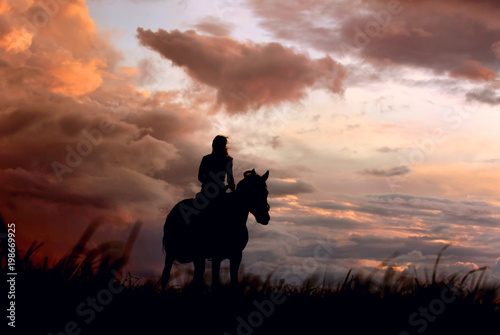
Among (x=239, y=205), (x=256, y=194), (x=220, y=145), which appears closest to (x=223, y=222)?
(x=239, y=205)

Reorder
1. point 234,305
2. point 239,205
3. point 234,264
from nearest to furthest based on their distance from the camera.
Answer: point 234,305 < point 234,264 < point 239,205

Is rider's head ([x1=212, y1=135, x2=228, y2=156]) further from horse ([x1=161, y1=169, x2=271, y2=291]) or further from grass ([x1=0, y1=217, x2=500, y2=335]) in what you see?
grass ([x1=0, y1=217, x2=500, y2=335])

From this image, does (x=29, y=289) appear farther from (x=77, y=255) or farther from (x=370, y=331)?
(x=370, y=331)

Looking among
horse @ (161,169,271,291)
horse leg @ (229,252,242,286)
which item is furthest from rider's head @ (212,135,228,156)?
horse leg @ (229,252,242,286)

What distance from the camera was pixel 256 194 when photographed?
10375mm

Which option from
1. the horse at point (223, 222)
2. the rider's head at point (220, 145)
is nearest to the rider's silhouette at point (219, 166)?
the rider's head at point (220, 145)

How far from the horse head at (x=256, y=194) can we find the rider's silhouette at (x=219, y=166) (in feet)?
2.65

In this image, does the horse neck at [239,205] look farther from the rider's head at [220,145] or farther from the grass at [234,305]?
the grass at [234,305]

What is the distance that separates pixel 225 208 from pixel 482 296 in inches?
225

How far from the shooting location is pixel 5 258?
5375mm

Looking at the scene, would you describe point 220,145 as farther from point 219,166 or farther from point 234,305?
point 234,305

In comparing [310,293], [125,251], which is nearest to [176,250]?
[310,293]

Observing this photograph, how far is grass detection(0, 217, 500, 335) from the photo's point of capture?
5.54m

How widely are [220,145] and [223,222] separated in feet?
6.17
